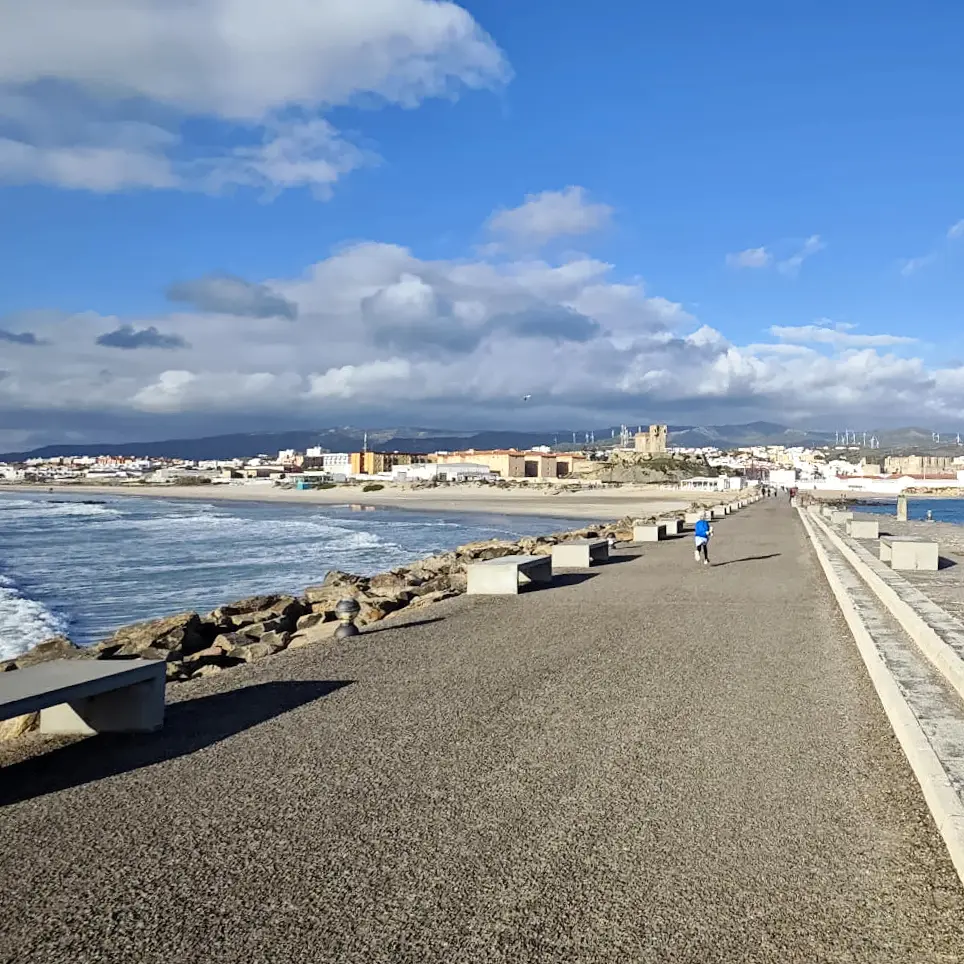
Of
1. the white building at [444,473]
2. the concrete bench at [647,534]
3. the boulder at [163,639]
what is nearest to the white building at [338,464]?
the white building at [444,473]

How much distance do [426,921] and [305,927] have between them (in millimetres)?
407

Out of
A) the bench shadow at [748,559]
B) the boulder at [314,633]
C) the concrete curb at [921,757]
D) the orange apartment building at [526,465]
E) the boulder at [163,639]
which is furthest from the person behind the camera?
the orange apartment building at [526,465]

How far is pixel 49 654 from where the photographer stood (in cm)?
1077

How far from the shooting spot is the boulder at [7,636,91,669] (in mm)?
10305

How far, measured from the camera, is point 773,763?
4980 millimetres

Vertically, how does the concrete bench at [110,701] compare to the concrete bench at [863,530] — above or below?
above

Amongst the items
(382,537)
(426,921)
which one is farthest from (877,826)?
(382,537)

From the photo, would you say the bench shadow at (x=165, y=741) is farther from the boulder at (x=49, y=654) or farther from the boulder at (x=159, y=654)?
the boulder at (x=49, y=654)

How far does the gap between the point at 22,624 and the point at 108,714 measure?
11343mm

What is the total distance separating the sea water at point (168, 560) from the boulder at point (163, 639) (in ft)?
7.85

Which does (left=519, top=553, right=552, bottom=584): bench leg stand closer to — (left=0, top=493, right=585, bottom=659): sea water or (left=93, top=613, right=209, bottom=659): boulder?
(left=93, top=613, right=209, bottom=659): boulder

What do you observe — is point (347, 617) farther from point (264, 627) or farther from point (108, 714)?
point (108, 714)

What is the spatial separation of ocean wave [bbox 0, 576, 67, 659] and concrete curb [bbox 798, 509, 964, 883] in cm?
1102

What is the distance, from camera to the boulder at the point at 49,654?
1030cm
